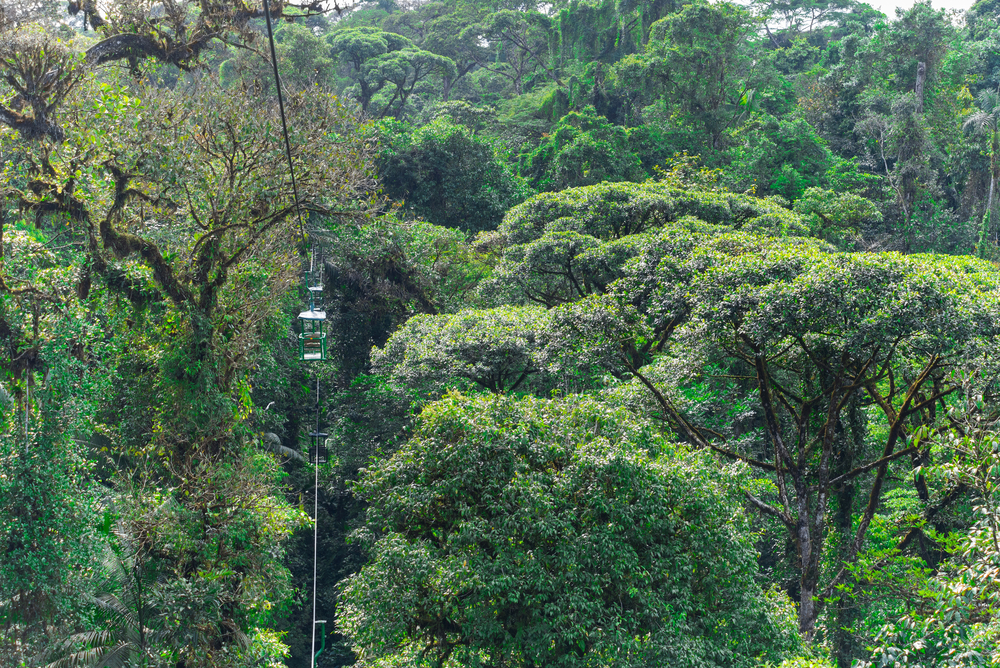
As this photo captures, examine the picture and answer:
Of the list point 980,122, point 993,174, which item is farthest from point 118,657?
point 980,122

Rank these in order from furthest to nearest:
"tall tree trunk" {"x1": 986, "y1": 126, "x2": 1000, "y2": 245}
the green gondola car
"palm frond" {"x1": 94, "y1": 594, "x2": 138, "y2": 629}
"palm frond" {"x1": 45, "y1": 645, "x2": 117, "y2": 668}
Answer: "tall tree trunk" {"x1": 986, "y1": 126, "x2": 1000, "y2": 245} → the green gondola car → "palm frond" {"x1": 94, "y1": 594, "x2": 138, "y2": 629} → "palm frond" {"x1": 45, "y1": 645, "x2": 117, "y2": 668}

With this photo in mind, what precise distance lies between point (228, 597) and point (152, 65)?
6.92m

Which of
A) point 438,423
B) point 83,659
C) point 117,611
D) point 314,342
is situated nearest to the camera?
point 83,659

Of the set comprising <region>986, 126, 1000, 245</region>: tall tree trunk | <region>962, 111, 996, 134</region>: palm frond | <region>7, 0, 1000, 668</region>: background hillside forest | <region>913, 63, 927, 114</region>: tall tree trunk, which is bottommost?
<region>7, 0, 1000, 668</region>: background hillside forest

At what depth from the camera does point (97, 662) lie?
28.7ft

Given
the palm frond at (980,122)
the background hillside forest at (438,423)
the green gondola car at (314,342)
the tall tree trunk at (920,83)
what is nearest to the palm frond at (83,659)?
the background hillside forest at (438,423)

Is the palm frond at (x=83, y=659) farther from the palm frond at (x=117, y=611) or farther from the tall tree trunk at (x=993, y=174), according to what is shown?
the tall tree trunk at (x=993, y=174)

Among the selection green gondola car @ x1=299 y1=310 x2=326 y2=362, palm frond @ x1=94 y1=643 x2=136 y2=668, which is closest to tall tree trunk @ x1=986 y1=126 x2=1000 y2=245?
green gondola car @ x1=299 y1=310 x2=326 y2=362

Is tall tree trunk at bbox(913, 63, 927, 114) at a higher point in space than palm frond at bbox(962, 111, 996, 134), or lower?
higher

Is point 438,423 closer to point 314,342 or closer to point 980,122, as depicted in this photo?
point 314,342

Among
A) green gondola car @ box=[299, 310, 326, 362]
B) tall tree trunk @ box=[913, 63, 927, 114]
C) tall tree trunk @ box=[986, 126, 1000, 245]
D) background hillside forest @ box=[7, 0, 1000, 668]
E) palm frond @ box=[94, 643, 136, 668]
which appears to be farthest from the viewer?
tall tree trunk @ box=[913, 63, 927, 114]

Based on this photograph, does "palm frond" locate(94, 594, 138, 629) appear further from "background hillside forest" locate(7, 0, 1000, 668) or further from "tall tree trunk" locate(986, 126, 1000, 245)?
"tall tree trunk" locate(986, 126, 1000, 245)

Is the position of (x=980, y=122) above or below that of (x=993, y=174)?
above

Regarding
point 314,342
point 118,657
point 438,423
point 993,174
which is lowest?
point 118,657
